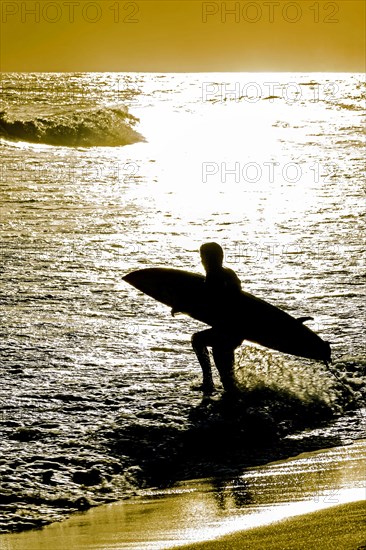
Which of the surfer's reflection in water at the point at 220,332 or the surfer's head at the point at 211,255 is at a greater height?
the surfer's head at the point at 211,255

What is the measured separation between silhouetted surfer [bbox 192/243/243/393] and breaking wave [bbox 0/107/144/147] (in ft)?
96.8

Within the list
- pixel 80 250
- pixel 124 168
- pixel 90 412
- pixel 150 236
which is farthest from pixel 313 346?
pixel 124 168

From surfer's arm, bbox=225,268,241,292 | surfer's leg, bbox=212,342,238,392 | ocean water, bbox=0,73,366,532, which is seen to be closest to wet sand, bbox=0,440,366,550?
ocean water, bbox=0,73,366,532

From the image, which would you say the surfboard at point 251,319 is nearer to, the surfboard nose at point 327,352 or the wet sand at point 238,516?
the surfboard nose at point 327,352

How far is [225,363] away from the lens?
8.95 m

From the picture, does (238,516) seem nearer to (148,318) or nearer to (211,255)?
(211,255)

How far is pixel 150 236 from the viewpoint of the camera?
58.4 feet

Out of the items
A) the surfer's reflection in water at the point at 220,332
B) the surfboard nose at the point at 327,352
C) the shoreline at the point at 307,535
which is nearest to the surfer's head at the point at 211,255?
the surfer's reflection in water at the point at 220,332

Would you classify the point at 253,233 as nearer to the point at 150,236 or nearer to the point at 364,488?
the point at 150,236

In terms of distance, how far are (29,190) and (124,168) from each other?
273 inches

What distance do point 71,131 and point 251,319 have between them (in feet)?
102

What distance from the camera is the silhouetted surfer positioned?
→ 347 inches

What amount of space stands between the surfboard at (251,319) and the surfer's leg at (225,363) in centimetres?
23

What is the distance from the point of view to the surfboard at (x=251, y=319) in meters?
9.16
